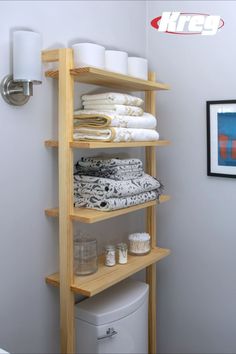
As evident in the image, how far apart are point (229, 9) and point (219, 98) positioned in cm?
41

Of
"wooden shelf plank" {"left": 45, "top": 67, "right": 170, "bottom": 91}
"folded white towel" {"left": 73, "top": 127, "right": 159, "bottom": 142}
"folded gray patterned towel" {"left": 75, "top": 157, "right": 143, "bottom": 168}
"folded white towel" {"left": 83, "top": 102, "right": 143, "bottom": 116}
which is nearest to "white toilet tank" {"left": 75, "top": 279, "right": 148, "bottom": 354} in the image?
"folded gray patterned towel" {"left": 75, "top": 157, "right": 143, "bottom": 168}

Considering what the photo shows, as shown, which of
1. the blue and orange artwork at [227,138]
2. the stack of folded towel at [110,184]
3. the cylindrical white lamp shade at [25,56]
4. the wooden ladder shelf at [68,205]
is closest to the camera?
the cylindrical white lamp shade at [25,56]

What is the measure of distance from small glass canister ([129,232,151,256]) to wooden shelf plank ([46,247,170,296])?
0.02m

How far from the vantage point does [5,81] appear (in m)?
1.30

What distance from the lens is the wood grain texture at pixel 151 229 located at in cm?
187

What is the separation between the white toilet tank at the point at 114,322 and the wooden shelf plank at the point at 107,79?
936 mm

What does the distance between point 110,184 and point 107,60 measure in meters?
0.52

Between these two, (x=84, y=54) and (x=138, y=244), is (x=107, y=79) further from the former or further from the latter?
(x=138, y=244)

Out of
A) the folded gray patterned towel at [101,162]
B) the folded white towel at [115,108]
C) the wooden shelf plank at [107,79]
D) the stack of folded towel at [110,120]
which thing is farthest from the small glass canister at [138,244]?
the wooden shelf plank at [107,79]

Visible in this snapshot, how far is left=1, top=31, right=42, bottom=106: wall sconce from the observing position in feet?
4.13

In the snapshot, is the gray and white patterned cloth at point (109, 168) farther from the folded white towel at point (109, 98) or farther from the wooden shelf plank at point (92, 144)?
the folded white towel at point (109, 98)

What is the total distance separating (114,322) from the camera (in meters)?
1.55

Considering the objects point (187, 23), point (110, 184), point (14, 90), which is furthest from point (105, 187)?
point (187, 23)

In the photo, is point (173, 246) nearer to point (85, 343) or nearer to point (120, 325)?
point (120, 325)
